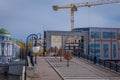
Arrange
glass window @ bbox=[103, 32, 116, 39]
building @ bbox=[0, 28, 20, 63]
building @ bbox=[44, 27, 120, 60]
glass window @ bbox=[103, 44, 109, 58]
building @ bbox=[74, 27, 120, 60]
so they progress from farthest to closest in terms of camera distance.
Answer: glass window @ bbox=[103, 32, 116, 39], glass window @ bbox=[103, 44, 109, 58], building @ bbox=[74, 27, 120, 60], building @ bbox=[0, 28, 20, 63], building @ bbox=[44, 27, 120, 60]

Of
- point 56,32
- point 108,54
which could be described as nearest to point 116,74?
point 56,32

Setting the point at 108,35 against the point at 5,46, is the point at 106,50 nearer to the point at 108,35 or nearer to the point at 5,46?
the point at 108,35

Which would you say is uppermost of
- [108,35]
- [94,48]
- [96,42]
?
[108,35]

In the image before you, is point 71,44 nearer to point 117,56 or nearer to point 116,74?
point 117,56

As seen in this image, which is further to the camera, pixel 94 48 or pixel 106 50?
pixel 106 50

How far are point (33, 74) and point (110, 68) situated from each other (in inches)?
393

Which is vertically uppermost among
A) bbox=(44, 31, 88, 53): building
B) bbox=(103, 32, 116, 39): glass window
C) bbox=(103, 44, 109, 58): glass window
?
bbox=(103, 32, 116, 39): glass window

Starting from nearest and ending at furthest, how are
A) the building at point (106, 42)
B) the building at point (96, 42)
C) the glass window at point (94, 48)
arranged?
the building at point (96, 42), the glass window at point (94, 48), the building at point (106, 42)

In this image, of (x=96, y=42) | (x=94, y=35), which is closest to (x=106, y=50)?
(x=96, y=42)

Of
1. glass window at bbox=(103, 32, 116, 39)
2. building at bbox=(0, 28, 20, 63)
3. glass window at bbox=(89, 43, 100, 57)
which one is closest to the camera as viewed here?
glass window at bbox=(89, 43, 100, 57)

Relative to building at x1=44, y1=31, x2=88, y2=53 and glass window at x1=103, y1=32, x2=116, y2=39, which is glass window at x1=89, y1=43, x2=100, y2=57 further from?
building at x1=44, y1=31, x2=88, y2=53

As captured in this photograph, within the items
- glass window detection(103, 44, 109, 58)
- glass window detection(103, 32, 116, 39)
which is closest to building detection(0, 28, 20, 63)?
glass window detection(103, 44, 109, 58)

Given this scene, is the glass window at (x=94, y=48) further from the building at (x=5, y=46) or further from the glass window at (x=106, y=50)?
the building at (x=5, y=46)

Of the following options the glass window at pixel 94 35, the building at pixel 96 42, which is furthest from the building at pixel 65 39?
the glass window at pixel 94 35
